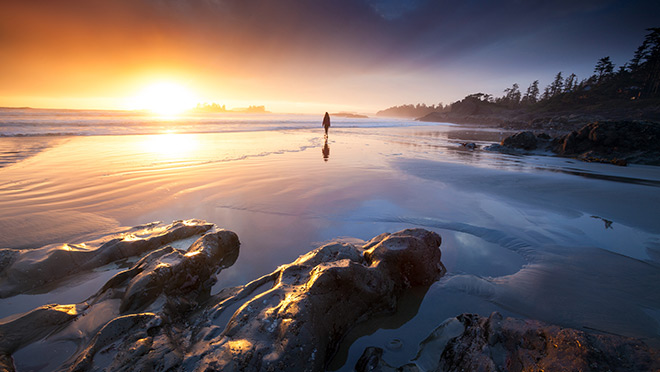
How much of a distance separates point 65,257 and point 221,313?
2.25 metres

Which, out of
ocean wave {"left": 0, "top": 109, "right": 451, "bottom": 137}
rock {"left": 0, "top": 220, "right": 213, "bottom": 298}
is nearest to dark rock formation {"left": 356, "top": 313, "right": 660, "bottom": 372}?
rock {"left": 0, "top": 220, "right": 213, "bottom": 298}

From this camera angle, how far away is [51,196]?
5.11 meters

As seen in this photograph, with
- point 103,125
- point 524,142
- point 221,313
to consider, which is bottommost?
point 221,313

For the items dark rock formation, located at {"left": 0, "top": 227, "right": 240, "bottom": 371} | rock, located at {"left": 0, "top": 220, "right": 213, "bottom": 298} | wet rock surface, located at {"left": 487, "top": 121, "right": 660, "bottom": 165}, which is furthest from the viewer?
wet rock surface, located at {"left": 487, "top": 121, "right": 660, "bottom": 165}

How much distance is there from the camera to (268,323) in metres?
1.82

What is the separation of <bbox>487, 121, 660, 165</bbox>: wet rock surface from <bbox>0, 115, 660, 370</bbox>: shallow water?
3.04 metres

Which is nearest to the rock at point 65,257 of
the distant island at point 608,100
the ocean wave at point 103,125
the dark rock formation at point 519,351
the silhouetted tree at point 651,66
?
the dark rock formation at point 519,351

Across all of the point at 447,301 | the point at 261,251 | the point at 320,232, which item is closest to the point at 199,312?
the point at 261,251

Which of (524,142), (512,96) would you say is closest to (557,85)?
(512,96)

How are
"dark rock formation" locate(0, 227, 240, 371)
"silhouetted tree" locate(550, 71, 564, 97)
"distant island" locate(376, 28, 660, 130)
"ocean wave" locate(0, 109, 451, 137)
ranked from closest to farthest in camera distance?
"dark rock formation" locate(0, 227, 240, 371), "ocean wave" locate(0, 109, 451, 137), "distant island" locate(376, 28, 660, 130), "silhouetted tree" locate(550, 71, 564, 97)

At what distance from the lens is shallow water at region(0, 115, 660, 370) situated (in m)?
2.44

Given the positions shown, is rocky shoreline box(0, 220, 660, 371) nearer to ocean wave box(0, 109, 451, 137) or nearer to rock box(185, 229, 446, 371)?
rock box(185, 229, 446, 371)

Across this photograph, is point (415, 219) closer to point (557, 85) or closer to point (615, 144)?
point (615, 144)

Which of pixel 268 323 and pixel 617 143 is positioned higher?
pixel 617 143
